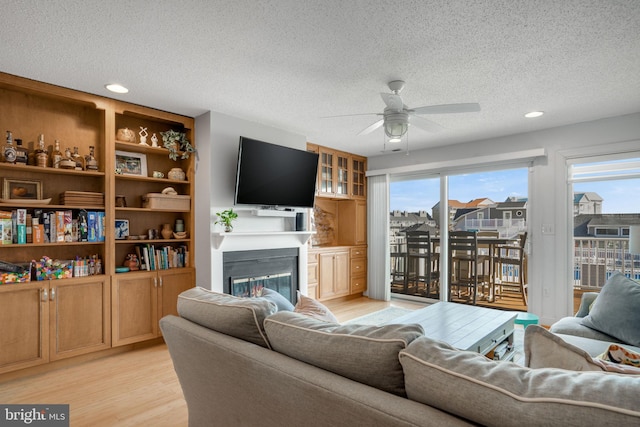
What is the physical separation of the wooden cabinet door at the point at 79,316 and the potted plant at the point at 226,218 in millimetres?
1164

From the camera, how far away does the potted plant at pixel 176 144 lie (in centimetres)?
374

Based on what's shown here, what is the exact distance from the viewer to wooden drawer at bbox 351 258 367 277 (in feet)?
18.9

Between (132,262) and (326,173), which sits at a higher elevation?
(326,173)

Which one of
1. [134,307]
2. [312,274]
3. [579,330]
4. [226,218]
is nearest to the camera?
[579,330]

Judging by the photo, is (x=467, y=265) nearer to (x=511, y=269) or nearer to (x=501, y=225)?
(x=511, y=269)

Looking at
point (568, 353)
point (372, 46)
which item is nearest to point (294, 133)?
point (372, 46)

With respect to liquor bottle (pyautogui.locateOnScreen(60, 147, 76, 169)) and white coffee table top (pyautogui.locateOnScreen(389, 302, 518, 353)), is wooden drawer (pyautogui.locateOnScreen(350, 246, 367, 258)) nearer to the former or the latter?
white coffee table top (pyautogui.locateOnScreen(389, 302, 518, 353))

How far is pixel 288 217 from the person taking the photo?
4508 millimetres

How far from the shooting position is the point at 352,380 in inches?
42.1

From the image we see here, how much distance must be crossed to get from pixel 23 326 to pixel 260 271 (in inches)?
83.4

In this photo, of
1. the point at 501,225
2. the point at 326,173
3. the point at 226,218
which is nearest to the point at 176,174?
the point at 226,218

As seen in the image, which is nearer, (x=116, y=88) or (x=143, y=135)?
(x=116, y=88)

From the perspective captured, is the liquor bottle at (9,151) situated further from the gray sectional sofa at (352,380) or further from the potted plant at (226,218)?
the gray sectional sofa at (352,380)

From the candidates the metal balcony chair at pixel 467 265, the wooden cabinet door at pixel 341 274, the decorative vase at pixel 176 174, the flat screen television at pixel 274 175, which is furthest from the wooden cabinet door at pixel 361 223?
the decorative vase at pixel 176 174
